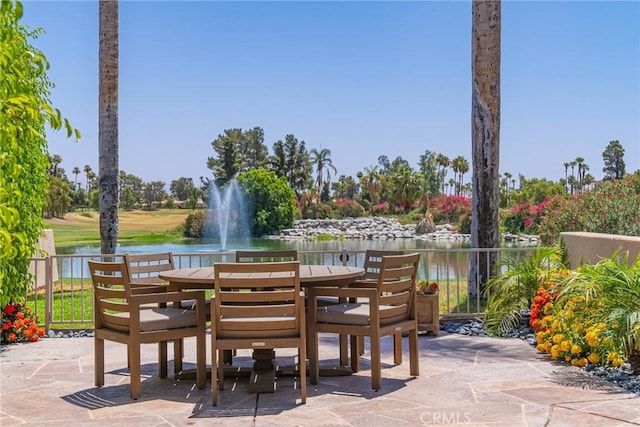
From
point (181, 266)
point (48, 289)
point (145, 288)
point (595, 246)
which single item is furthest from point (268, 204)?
point (145, 288)

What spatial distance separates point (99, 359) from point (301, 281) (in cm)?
162

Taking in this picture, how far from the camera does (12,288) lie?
21.7 ft

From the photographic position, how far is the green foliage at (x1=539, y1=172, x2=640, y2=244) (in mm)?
10039

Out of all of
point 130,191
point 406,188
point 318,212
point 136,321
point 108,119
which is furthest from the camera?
point 130,191

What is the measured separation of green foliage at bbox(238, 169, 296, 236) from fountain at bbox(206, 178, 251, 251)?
69 centimetres

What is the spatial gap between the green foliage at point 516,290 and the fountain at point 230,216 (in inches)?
1337

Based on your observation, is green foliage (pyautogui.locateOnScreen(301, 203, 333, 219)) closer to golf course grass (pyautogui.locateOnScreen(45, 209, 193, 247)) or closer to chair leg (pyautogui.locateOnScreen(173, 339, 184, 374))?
golf course grass (pyautogui.locateOnScreen(45, 209, 193, 247))

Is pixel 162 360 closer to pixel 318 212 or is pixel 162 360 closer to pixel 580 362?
pixel 580 362

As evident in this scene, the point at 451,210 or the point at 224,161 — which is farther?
the point at 224,161

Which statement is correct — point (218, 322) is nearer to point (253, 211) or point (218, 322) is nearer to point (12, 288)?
point (12, 288)

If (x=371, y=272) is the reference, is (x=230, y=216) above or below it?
above

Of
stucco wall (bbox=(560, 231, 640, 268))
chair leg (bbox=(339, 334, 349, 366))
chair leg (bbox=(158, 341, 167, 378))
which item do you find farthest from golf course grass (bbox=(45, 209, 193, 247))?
chair leg (bbox=(339, 334, 349, 366))

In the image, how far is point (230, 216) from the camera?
4650 centimetres

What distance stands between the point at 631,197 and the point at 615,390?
21.8 ft
